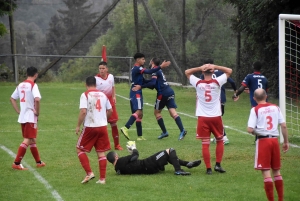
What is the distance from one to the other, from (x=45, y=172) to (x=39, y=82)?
1018 inches

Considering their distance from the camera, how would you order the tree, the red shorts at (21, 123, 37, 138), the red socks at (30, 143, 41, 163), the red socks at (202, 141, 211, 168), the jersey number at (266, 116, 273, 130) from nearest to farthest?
the jersey number at (266, 116, 273, 130) < the red socks at (202, 141, 211, 168) < the red shorts at (21, 123, 37, 138) < the red socks at (30, 143, 41, 163) < the tree

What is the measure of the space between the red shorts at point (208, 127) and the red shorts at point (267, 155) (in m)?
2.32

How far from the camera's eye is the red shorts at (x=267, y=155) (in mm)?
9516

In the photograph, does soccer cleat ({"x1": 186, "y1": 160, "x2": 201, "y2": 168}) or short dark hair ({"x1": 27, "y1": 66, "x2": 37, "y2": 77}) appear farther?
short dark hair ({"x1": 27, "y1": 66, "x2": 37, "y2": 77})

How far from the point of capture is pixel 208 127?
12.0 m

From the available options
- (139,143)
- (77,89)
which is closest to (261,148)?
(139,143)

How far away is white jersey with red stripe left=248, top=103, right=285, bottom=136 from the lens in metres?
9.59

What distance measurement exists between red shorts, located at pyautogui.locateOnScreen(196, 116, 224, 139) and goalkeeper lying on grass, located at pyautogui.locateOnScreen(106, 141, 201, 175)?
1.70ft

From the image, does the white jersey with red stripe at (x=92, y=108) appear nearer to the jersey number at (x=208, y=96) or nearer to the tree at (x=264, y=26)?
the jersey number at (x=208, y=96)

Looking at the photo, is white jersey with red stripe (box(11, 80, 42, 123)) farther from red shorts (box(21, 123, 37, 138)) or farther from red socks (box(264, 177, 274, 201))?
red socks (box(264, 177, 274, 201))

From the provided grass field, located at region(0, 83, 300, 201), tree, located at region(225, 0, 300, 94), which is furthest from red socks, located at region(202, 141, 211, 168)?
tree, located at region(225, 0, 300, 94)

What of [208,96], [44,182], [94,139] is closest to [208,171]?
[208,96]

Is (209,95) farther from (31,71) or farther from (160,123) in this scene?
(160,123)

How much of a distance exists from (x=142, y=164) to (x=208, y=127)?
1391mm
